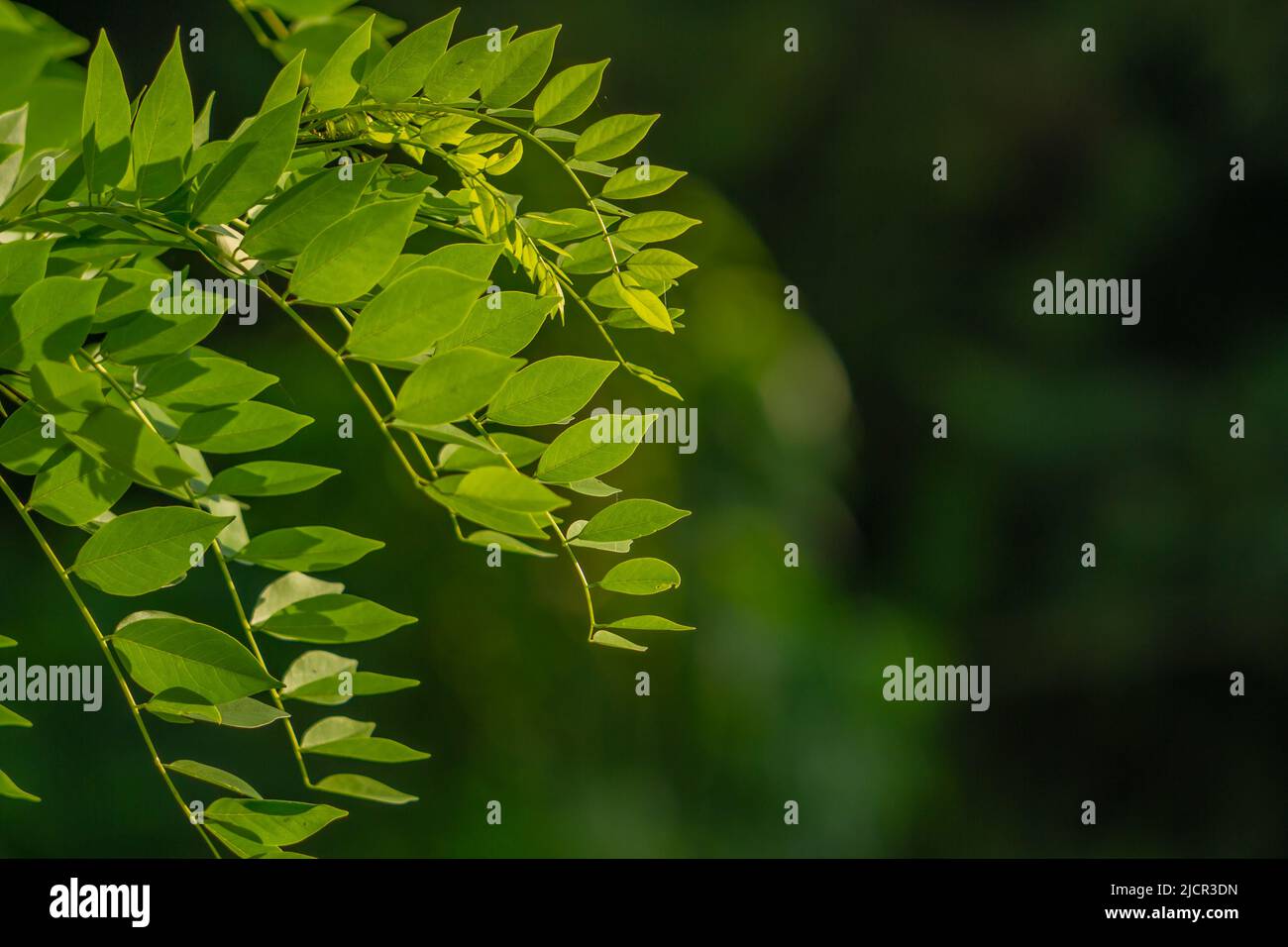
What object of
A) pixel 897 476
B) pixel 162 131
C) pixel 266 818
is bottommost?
→ pixel 266 818

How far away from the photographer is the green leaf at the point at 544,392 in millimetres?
171

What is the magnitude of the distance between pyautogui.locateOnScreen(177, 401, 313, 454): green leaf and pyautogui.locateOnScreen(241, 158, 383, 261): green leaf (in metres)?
0.03

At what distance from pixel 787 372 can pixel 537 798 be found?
0.44 meters

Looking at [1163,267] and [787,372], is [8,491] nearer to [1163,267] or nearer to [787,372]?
[787,372]

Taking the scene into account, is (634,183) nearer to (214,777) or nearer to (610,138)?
(610,138)

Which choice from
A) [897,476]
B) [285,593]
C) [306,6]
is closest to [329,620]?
[285,593]

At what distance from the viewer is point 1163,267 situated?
124 centimetres

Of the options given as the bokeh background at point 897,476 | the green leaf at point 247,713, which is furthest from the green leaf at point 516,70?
the bokeh background at point 897,476

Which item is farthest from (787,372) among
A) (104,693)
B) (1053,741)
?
(104,693)

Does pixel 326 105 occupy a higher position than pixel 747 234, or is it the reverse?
pixel 747 234

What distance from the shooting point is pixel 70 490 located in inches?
6.8

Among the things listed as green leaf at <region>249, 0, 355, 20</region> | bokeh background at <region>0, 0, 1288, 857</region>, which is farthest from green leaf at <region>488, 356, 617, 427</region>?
bokeh background at <region>0, 0, 1288, 857</region>

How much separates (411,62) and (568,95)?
33 millimetres

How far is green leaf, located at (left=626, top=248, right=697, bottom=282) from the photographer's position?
0.20m
